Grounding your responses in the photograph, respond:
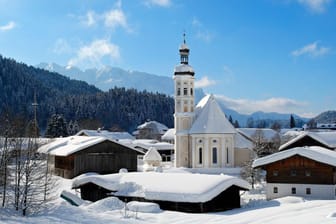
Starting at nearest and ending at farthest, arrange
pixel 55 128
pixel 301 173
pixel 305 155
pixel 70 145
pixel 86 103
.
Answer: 1. pixel 305 155
2. pixel 301 173
3. pixel 70 145
4. pixel 55 128
5. pixel 86 103

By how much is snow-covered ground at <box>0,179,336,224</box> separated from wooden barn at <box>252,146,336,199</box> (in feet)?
9.37

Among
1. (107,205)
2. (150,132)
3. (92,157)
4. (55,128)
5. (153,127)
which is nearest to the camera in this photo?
(107,205)

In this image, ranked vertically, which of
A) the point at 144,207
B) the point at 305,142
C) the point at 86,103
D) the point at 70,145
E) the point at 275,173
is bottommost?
the point at 144,207

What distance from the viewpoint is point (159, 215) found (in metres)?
25.2

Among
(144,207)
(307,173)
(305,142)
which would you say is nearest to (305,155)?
(307,173)

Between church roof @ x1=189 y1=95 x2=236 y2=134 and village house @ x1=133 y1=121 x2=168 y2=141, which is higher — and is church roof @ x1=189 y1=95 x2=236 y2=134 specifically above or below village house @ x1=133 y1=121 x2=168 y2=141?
below

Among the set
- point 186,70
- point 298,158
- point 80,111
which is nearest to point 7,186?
point 298,158

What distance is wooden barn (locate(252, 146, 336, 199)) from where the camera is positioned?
31000 millimetres

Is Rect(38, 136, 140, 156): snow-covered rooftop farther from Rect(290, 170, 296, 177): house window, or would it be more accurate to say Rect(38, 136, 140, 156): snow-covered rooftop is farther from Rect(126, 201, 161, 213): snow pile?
Rect(290, 170, 296, 177): house window

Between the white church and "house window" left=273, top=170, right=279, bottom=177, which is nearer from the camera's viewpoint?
"house window" left=273, top=170, right=279, bottom=177

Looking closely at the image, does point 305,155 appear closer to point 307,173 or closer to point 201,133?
point 307,173

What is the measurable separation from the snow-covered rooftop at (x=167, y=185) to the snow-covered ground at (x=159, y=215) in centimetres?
171

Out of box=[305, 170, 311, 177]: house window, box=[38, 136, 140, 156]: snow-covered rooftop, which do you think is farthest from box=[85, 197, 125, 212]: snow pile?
box=[38, 136, 140, 156]: snow-covered rooftop

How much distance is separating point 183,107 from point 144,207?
3137 cm
